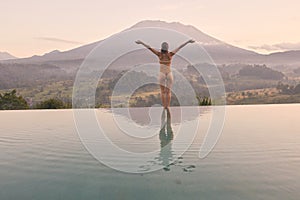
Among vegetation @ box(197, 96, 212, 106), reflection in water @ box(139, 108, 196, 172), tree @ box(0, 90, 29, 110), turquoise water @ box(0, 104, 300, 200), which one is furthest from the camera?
tree @ box(0, 90, 29, 110)

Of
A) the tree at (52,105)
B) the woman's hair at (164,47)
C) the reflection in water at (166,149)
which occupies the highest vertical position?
the woman's hair at (164,47)

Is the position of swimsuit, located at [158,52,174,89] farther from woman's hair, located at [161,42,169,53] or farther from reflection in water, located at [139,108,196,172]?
reflection in water, located at [139,108,196,172]

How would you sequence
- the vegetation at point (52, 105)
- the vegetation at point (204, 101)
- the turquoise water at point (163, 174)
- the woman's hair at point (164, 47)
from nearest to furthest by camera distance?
1. the turquoise water at point (163, 174)
2. the woman's hair at point (164, 47)
3. the vegetation at point (204, 101)
4. the vegetation at point (52, 105)

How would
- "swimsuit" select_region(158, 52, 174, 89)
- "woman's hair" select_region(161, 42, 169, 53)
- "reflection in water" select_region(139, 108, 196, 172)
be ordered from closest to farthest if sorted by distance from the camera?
"reflection in water" select_region(139, 108, 196, 172) → "woman's hair" select_region(161, 42, 169, 53) → "swimsuit" select_region(158, 52, 174, 89)

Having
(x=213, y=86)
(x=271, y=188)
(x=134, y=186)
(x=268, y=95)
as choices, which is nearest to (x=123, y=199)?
(x=134, y=186)

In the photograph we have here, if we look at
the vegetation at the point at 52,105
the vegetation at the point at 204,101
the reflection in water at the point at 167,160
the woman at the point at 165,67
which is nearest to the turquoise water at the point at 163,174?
the reflection in water at the point at 167,160

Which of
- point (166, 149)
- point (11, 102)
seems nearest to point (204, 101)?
point (166, 149)

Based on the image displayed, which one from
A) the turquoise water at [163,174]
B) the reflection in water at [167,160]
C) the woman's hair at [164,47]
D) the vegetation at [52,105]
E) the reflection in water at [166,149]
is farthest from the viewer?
the vegetation at [52,105]

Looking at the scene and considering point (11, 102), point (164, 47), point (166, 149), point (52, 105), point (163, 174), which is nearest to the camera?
point (163, 174)

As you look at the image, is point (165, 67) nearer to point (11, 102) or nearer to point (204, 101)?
point (204, 101)

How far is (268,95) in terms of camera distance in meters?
46.7

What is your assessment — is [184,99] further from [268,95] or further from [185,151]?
[268,95]

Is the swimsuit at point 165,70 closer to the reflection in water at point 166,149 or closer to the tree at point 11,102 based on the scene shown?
the reflection in water at point 166,149

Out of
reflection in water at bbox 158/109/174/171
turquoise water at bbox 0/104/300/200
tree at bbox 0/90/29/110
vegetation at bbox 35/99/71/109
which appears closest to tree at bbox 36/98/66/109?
vegetation at bbox 35/99/71/109
